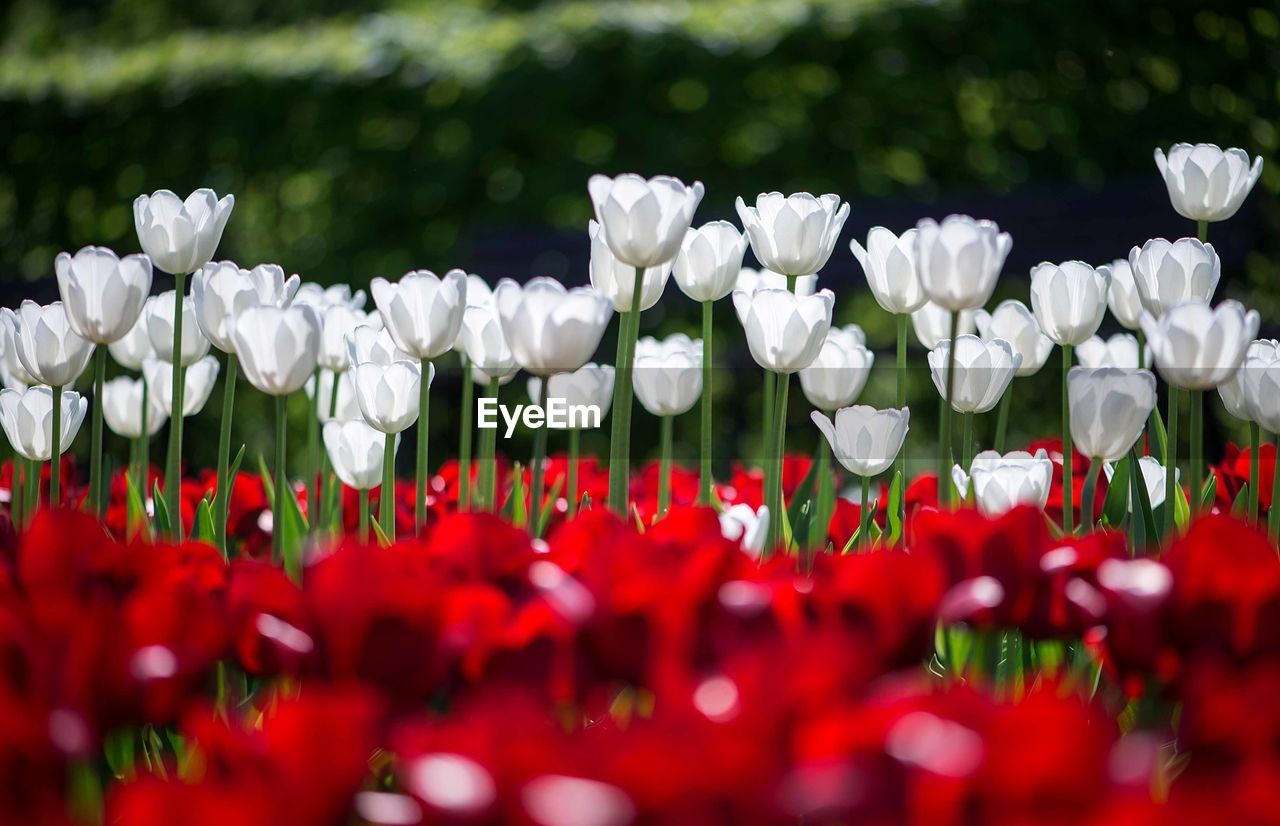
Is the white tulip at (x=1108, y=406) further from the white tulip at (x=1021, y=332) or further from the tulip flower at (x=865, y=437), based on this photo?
the white tulip at (x=1021, y=332)

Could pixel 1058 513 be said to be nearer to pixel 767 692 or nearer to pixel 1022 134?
pixel 767 692

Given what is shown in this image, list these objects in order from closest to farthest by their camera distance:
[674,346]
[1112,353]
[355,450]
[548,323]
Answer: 1. [548,323]
2. [355,450]
3. [674,346]
4. [1112,353]

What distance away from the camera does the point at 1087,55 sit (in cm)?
416

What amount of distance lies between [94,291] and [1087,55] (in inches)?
152

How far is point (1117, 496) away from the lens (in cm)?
131

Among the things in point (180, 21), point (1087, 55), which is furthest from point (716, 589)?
point (180, 21)

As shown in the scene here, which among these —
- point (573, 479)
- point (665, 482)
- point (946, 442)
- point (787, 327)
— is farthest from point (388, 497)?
point (946, 442)

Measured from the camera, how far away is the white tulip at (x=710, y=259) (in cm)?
125

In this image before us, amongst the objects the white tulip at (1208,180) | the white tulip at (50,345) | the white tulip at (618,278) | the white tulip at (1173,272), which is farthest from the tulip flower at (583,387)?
the white tulip at (1208,180)

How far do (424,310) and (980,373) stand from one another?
58cm

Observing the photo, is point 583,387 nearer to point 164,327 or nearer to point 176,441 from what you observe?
point 176,441

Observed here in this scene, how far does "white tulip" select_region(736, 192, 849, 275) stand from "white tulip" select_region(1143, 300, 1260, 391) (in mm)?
381

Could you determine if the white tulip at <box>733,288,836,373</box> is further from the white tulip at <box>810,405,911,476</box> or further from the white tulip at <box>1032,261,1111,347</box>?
Answer: the white tulip at <box>1032,261,1111,347</box>

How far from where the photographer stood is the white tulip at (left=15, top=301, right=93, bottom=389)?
1.17 metres
